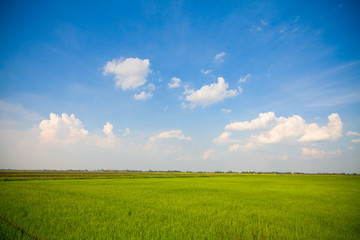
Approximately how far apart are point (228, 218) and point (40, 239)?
6.98 m

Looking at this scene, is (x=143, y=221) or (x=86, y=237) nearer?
(x=86, y=237)

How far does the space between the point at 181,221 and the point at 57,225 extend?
184 inches

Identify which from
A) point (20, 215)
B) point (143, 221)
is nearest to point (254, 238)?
point (143, 221)

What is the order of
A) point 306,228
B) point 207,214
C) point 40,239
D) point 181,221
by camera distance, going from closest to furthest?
point 40,239
point 306,228
point 181,221
point 207,214

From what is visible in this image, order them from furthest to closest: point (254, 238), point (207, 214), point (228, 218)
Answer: point (207, 214) < point (228, 218) < point (254, 238)

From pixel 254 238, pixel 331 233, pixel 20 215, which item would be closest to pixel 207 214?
pixel 254 238

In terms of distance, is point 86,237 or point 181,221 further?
point 181,221

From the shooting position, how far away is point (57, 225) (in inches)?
253

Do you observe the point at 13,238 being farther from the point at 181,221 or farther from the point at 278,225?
the point at 278,225

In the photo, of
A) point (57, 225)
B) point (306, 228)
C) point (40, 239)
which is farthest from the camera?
point (306, 228)

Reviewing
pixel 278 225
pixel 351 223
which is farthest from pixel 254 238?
pixel 351 223

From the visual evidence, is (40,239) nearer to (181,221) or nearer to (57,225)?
(57,225)

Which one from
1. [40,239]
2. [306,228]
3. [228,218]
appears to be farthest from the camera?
[228,218]

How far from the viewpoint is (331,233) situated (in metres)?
6.44
